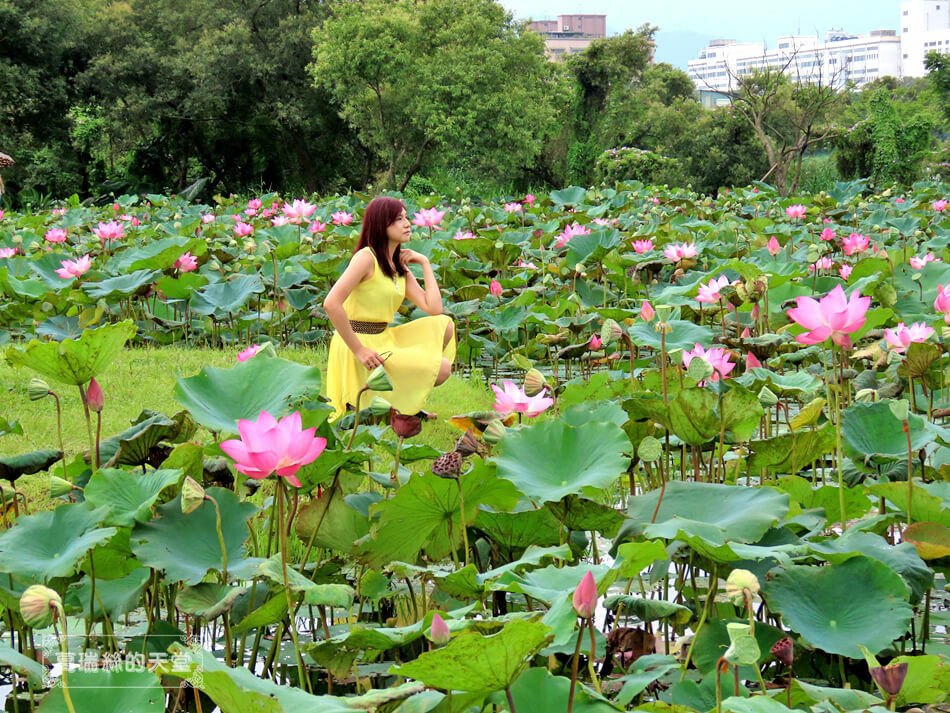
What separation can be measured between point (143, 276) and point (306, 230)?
224cm

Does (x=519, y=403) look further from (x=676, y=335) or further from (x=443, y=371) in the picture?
(x=443, y=371)

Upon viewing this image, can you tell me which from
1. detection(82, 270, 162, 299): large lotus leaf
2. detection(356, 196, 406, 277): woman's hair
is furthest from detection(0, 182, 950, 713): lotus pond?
detection(82, 270, 162, 299): large lotus leaf

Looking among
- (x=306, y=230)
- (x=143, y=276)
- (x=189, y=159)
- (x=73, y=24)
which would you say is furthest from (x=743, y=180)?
(x=143, y=276)

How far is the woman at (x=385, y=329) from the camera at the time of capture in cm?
304

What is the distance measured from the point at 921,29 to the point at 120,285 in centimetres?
19433

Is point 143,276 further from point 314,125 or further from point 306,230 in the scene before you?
point 314,125

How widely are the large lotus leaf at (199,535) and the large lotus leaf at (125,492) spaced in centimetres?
3

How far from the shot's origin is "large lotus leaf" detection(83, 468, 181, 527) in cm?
147

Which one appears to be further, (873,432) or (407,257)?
→ (407,257)

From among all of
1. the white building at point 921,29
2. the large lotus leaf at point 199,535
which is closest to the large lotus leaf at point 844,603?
the large lotus leaf at point 199,535

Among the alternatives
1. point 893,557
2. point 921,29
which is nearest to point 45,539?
point 893,557

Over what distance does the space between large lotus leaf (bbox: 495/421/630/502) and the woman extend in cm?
138

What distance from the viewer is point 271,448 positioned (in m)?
1.21

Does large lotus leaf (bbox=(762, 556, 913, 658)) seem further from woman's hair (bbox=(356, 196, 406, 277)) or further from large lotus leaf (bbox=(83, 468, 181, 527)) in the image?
woman's hair (bbox=(356, 196, 406, 277))
